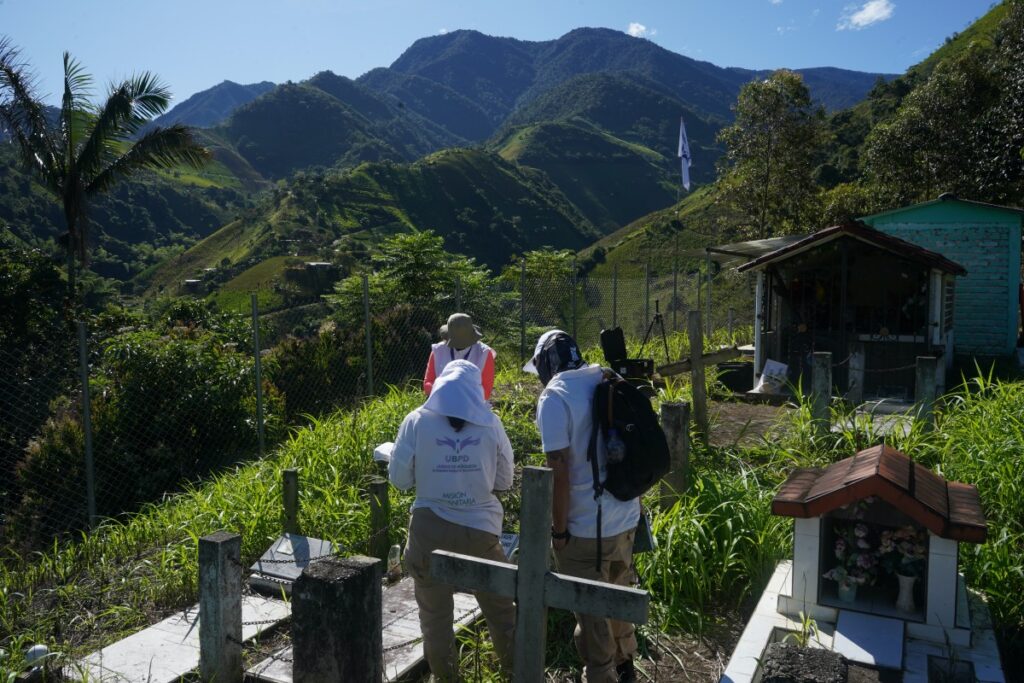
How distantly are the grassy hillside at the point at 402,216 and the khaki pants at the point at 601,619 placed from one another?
54344 millimetres

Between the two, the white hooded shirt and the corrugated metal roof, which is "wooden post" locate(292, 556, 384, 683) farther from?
the corrugated metal roof

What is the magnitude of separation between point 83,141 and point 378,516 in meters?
12.4

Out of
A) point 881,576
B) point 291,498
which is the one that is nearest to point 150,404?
point 291,498

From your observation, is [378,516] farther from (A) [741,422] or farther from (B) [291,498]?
(A) [741,422]

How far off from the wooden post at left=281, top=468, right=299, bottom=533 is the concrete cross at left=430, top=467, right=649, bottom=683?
2838 millimetres

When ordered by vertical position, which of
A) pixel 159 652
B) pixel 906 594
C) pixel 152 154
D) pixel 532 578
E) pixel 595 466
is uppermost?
pixel 152 154

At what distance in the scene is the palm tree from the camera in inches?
536

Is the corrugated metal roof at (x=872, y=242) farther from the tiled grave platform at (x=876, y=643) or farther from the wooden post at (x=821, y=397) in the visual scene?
the tiled grave platform at (x=876, y=643)

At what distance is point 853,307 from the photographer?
1216 cm

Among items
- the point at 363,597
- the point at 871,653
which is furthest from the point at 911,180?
the point at 363,597

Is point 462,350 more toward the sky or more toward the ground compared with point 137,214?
more toward the ground

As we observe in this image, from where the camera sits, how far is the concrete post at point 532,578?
2.32m


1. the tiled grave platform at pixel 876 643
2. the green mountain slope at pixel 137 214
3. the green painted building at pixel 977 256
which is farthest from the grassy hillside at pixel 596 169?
the tiled grave platform at pixel 876 643

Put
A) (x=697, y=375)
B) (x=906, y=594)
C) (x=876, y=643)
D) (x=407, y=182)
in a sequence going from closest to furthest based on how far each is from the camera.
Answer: (x=876, y=643)
(x=906, y=594)
(x=697, y=375)
(x=407, y=182)
